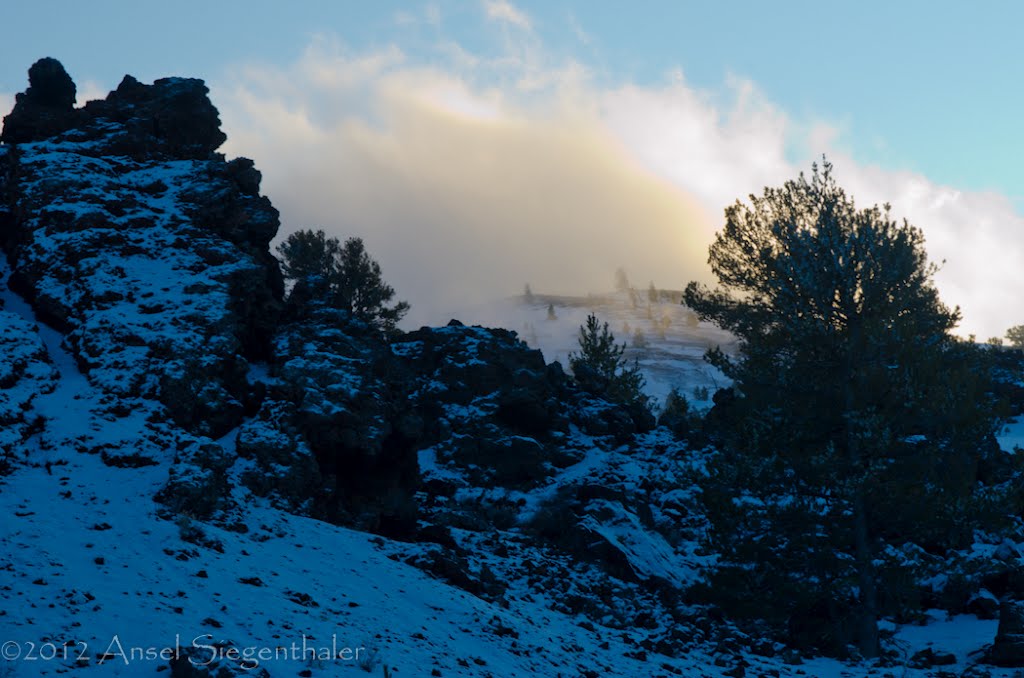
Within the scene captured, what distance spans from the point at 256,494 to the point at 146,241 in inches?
373

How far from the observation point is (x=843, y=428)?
15539mm

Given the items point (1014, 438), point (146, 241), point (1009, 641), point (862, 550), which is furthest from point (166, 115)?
point (1014, 438)

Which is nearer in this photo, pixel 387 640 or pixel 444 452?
pixel 387 640

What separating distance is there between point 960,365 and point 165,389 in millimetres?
17870

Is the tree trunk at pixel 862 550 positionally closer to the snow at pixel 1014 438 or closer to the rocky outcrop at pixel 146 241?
the rocky outcrop at pixel 146 241

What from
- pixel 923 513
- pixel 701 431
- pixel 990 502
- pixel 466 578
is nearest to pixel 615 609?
pixel 466 578

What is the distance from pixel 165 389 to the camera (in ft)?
54.2

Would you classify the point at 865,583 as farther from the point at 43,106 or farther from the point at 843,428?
the point at 43,106

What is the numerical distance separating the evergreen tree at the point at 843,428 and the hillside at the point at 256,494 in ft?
3.22

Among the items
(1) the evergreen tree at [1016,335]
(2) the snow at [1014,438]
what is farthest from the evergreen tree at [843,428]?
(1) the evergreen tree at [1016,335]

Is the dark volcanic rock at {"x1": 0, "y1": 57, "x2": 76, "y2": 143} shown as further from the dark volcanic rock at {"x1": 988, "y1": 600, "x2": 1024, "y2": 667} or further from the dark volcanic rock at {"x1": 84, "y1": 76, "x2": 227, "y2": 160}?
the dark volcanic rock at {"x1": 988, "y1": 600, "x2": 1024, "y2": 667}

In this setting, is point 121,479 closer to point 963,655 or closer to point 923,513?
point 923,513

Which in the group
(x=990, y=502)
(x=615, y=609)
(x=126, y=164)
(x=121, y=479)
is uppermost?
(x=126, y=164)

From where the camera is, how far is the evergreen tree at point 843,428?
568 inches
